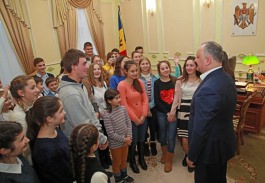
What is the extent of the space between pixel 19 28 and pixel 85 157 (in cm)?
366

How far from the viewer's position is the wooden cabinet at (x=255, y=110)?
319 cm

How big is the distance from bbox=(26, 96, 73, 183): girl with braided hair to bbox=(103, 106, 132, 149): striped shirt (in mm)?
811

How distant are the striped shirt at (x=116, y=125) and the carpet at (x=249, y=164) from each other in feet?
4.66

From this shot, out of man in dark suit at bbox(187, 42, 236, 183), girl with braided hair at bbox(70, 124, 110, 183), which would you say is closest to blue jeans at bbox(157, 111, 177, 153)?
man in dark suit at bbox(187, 42, 236, 183)

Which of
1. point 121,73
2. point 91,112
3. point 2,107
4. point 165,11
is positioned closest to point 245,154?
point 121,73

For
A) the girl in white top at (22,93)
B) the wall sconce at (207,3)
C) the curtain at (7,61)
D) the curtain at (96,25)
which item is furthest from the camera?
the curtain at (96,25)

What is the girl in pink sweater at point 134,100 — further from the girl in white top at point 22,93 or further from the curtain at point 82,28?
the curtain at point 82,28

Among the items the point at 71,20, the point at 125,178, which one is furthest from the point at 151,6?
the point at 125,178

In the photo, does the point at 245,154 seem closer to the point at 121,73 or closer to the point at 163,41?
the point at 121,73

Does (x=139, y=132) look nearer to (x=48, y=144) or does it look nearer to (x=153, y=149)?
(x=153, y=149)

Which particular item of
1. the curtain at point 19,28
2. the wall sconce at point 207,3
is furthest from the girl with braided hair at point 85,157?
the wall sconce at point 207,3

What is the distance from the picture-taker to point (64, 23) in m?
4.77

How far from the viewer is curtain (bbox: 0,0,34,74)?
152 inches

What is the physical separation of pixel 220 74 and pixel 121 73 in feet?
4.83
